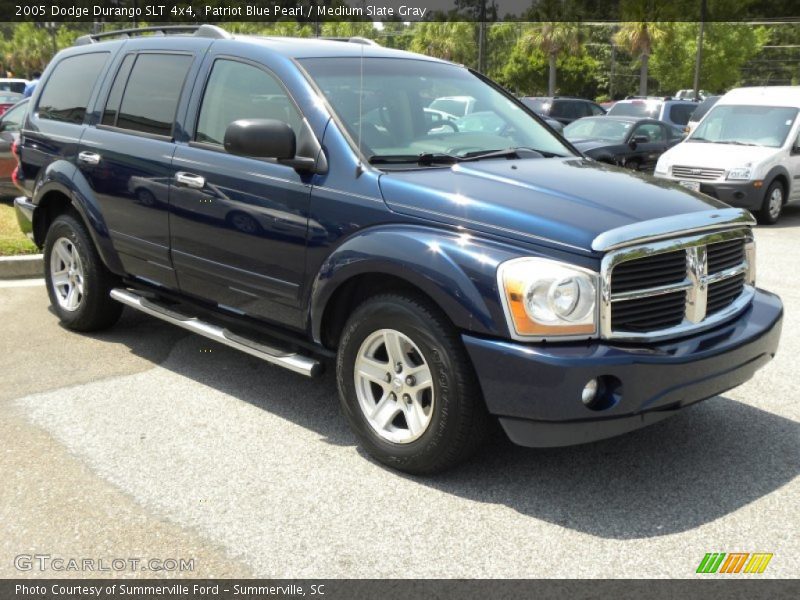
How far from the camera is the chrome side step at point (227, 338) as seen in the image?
14.3ft

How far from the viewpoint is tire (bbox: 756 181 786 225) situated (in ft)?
41.6

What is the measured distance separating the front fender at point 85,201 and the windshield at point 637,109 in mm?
17663

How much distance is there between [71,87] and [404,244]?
3.51 meters

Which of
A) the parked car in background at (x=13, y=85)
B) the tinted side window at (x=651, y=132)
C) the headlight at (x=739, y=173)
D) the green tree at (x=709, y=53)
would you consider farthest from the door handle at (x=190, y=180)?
the green tree at (x=709, y=53)

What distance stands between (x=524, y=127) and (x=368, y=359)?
1862 mm

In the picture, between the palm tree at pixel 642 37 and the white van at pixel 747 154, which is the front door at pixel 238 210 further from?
the palm tree at pixel 642 37

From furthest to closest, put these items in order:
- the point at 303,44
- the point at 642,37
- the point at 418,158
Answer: the point at 642,37
the point at 303,44
the point at 418,158

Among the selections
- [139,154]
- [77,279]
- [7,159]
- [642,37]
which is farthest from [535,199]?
[642,37]

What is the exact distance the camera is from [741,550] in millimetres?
3391

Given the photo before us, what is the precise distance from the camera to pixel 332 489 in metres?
3.91

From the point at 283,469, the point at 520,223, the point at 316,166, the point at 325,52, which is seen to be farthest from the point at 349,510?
the point at 325,52

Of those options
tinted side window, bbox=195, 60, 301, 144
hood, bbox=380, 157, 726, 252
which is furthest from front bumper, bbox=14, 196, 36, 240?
hood, bbox=380, 157, 726, 252

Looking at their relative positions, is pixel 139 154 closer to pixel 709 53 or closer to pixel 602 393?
pixel 602 393

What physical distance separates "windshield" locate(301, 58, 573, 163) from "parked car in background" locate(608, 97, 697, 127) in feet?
56.4
